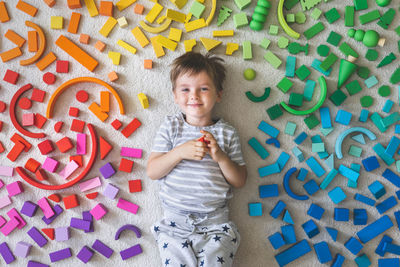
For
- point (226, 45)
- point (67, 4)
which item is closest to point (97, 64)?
point (67, 4)

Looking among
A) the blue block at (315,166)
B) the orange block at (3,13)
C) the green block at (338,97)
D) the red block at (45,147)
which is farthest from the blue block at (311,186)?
the orange block at (3,13)

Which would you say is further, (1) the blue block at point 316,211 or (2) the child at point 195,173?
(1) the blue block at point 316,211

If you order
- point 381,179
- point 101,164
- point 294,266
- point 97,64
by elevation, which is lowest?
point 294,266

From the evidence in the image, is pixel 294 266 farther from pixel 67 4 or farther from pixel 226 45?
pixel 67 4

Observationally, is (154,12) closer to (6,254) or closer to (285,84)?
(285,84)

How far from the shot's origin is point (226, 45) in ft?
2.75

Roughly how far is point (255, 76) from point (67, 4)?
24.9 inches

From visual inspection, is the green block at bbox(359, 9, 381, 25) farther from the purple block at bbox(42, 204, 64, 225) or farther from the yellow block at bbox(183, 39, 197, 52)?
the purple block at bbox(42, 204, 64, 225)

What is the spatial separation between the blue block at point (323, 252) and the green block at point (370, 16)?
0.70 m

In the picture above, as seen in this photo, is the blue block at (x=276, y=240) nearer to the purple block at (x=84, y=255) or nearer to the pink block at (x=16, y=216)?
the purple block at (x=84, y=255)

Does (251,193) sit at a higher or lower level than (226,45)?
lower

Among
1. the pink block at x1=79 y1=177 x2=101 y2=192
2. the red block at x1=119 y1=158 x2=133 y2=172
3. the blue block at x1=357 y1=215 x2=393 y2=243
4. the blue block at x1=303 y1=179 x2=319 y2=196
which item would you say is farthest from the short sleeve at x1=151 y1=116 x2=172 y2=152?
the blue block at x1=357 y1=215 x2=393 y2=243

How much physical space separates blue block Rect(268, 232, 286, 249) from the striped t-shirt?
0.19 meters

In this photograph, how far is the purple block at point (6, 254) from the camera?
0.86m
